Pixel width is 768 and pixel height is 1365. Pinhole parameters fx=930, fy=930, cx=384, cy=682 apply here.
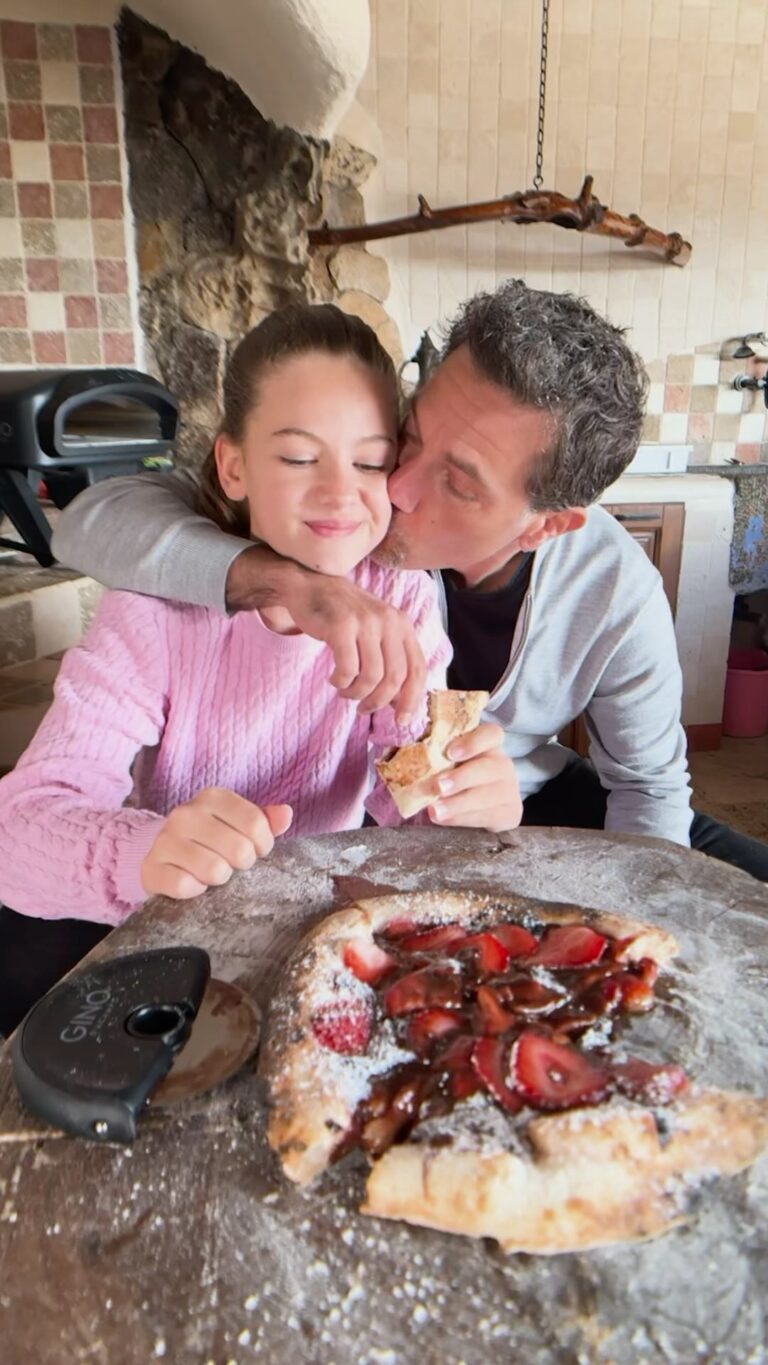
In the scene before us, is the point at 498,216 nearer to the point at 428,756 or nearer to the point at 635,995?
the point at 428,756

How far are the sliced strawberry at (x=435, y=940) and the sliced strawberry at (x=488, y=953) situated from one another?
0.04ft

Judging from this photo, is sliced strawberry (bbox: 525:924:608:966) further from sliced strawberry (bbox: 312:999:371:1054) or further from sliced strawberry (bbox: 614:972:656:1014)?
sliced strawberry (bbox: 312:999:371:1054)

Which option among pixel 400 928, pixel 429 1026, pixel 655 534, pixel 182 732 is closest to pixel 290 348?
pixel 182 732

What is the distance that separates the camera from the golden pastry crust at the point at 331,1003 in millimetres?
690

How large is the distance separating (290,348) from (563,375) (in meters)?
0.37

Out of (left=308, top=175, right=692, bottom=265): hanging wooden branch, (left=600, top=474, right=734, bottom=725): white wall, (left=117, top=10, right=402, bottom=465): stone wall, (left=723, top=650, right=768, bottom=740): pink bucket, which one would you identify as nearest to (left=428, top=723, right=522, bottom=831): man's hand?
(left=117, top=10, right=402, bottom=465): stone wall

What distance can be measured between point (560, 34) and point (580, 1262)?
13.9 ft

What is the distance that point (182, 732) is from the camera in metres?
1.32

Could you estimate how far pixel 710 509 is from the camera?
3637 mm

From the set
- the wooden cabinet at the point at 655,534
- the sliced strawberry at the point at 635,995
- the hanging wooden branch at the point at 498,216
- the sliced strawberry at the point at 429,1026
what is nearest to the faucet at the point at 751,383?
the wooden cabinet at the point at 655,534

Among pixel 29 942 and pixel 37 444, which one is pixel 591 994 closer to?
pixel 29 942

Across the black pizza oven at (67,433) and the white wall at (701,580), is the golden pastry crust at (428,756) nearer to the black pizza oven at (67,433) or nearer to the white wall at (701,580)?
the black pizza oven at (67,433)

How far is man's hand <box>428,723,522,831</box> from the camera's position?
1146 millimetres

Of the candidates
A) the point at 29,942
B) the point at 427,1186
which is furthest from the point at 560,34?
the point at 427,1186
